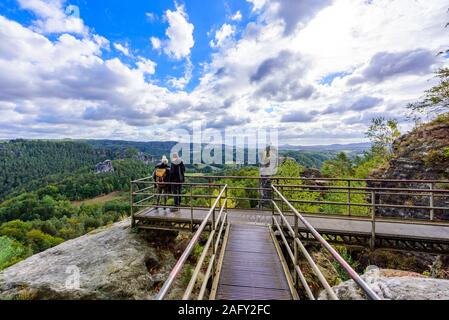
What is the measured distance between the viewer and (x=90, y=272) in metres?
5.50

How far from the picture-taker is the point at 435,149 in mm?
10188

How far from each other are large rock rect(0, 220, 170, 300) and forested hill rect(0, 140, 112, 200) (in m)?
131

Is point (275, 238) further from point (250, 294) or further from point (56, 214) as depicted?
point (56, 214)

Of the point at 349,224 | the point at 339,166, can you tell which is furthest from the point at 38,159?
the point at 349,224

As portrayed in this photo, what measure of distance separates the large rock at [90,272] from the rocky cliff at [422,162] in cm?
1108

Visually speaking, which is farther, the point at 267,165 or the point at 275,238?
the point at 267,165

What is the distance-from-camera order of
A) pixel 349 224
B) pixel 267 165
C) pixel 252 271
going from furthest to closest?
1. pixel 267 165
2. pixel 349 224
3. pixel 252 271

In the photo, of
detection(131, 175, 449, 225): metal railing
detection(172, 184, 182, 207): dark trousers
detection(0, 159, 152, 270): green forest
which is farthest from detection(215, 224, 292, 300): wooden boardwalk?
detection(0, 159, 152, 270): green forest

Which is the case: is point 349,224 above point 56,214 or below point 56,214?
above

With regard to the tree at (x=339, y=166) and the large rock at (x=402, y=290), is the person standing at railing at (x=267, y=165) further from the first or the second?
the tree at (x=339, y=166)

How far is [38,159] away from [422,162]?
185100 mm

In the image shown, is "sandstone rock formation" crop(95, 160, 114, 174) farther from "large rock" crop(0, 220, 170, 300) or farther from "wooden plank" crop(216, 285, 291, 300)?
"wooden plank" crop(216, 285, 291, 300)

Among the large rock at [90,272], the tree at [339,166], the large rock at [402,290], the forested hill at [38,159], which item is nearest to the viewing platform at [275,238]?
the large rock at [402,290]
